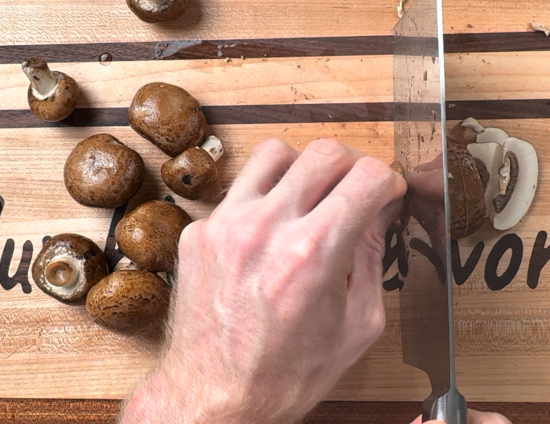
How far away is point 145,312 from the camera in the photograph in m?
1.20

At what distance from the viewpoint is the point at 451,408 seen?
934 mm

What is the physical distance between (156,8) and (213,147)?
354 millimetres

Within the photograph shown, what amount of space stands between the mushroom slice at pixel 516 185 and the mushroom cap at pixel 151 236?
75 cm

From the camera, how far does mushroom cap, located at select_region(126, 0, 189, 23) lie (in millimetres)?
1292

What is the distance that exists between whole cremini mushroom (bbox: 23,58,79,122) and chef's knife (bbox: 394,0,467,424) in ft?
2.58

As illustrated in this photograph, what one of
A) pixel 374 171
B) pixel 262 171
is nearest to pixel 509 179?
pixel 374 171

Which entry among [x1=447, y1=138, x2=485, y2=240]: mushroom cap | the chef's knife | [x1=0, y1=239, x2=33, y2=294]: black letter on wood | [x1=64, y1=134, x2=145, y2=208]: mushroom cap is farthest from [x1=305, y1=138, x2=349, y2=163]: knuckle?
[x1=0, y1=239, x2=33, y2=294]: black letter on wood

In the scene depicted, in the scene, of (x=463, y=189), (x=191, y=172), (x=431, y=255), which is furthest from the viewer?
(x=191, y=172)

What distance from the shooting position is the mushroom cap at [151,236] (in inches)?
47.7

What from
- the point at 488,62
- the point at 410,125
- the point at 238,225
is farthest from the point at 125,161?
the point at 488,62

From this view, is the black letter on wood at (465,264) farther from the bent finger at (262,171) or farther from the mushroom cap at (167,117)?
the mushroom cap at (167,117)

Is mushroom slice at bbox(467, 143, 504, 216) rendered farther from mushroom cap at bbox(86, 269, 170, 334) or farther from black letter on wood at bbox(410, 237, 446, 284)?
mushroom cap at bbox(86, 269, 170, 334)

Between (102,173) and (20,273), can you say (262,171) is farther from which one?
(20,273)

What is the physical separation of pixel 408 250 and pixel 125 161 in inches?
26.1
